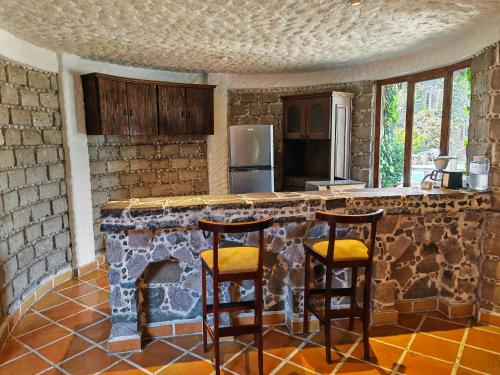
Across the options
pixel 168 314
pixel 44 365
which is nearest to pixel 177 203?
pixel 168 314

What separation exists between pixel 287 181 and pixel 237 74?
5.67 ft

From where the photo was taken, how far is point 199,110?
199 inches

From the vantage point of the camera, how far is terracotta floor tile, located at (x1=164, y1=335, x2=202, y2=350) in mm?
2703

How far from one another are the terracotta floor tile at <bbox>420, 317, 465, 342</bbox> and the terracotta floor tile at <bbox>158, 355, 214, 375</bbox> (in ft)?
5.55

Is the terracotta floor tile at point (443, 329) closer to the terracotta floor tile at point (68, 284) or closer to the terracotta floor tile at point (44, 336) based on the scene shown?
the terracotta floor tile at point (44, 336)

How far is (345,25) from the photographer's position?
3166 millimetres

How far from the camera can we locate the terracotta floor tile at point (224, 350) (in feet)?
8.38

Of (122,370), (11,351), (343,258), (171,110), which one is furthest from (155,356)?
(171,110)

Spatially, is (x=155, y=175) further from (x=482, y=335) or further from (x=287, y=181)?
(x=482, y=335)

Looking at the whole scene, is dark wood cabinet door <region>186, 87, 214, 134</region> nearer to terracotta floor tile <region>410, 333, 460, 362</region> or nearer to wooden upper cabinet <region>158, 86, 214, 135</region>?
wooden upper cabinet <region>158, 86, 214, 135</region>

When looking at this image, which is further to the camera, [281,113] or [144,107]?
[281,113]

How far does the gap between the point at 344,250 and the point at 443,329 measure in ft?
3.83

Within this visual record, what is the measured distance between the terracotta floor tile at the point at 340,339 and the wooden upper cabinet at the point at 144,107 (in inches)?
124

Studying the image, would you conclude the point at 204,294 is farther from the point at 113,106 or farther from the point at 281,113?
the point at 281,113
